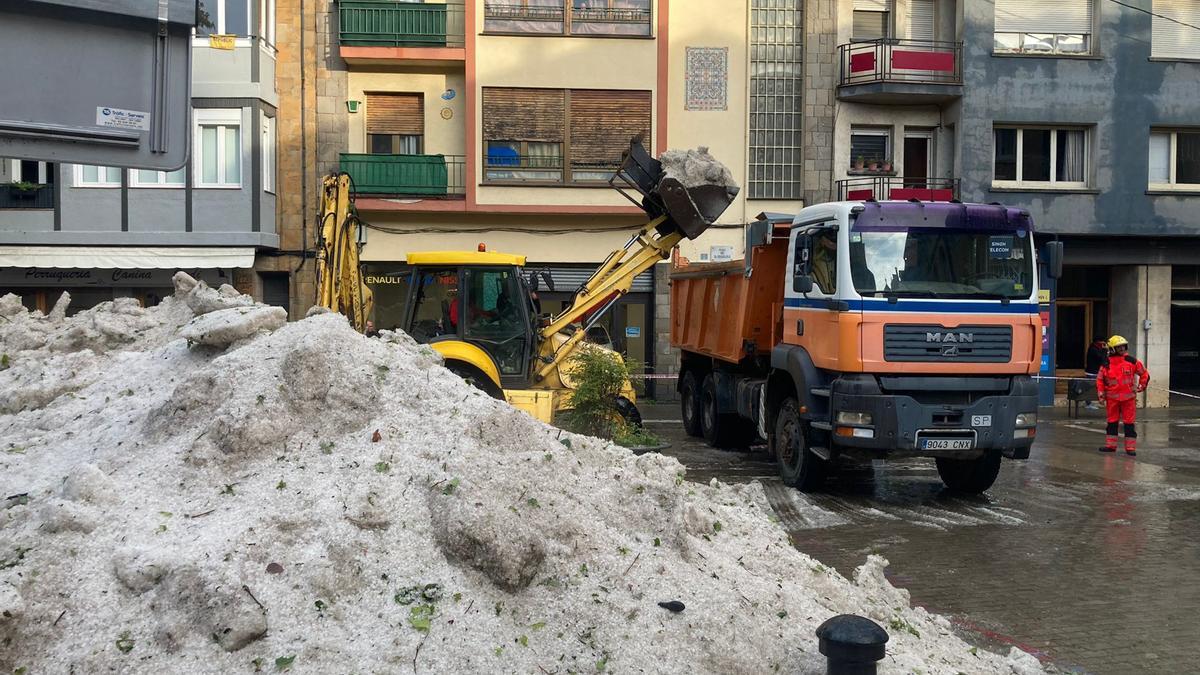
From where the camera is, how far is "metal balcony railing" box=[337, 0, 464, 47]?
2366 centimetres

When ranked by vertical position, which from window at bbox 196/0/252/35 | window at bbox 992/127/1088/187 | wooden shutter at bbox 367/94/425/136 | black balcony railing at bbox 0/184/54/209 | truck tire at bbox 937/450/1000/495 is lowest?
truck tire at bbox 937/450/1000/495

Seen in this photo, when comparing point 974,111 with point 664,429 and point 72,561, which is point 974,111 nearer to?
point 664,429

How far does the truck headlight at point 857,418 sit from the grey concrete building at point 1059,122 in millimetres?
14396

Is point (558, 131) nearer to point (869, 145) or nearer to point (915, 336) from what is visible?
point (869, 145)

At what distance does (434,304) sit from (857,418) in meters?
5.81

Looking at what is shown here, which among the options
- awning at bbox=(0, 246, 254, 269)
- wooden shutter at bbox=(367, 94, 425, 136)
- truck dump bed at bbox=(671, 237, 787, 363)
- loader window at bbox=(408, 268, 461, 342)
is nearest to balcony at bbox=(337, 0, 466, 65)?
wooden shutter at bbox=(367, 94, 425, 136)

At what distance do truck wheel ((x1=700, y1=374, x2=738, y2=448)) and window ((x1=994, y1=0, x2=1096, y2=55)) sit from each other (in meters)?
13.7

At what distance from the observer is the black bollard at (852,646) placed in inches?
185

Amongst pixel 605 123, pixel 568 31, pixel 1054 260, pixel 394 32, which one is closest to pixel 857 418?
pixel 1054 260

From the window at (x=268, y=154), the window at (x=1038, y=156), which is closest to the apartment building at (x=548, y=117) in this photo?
the window at (x=268, y=154)

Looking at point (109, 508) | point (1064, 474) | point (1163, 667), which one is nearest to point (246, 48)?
point (1064, 474)

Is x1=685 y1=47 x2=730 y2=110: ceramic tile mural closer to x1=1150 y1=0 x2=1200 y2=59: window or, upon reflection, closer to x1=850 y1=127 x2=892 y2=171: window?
x1=850 y1=127 x2=892 y2=171: window

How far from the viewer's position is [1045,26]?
81.0ft

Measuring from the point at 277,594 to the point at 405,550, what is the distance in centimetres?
66
